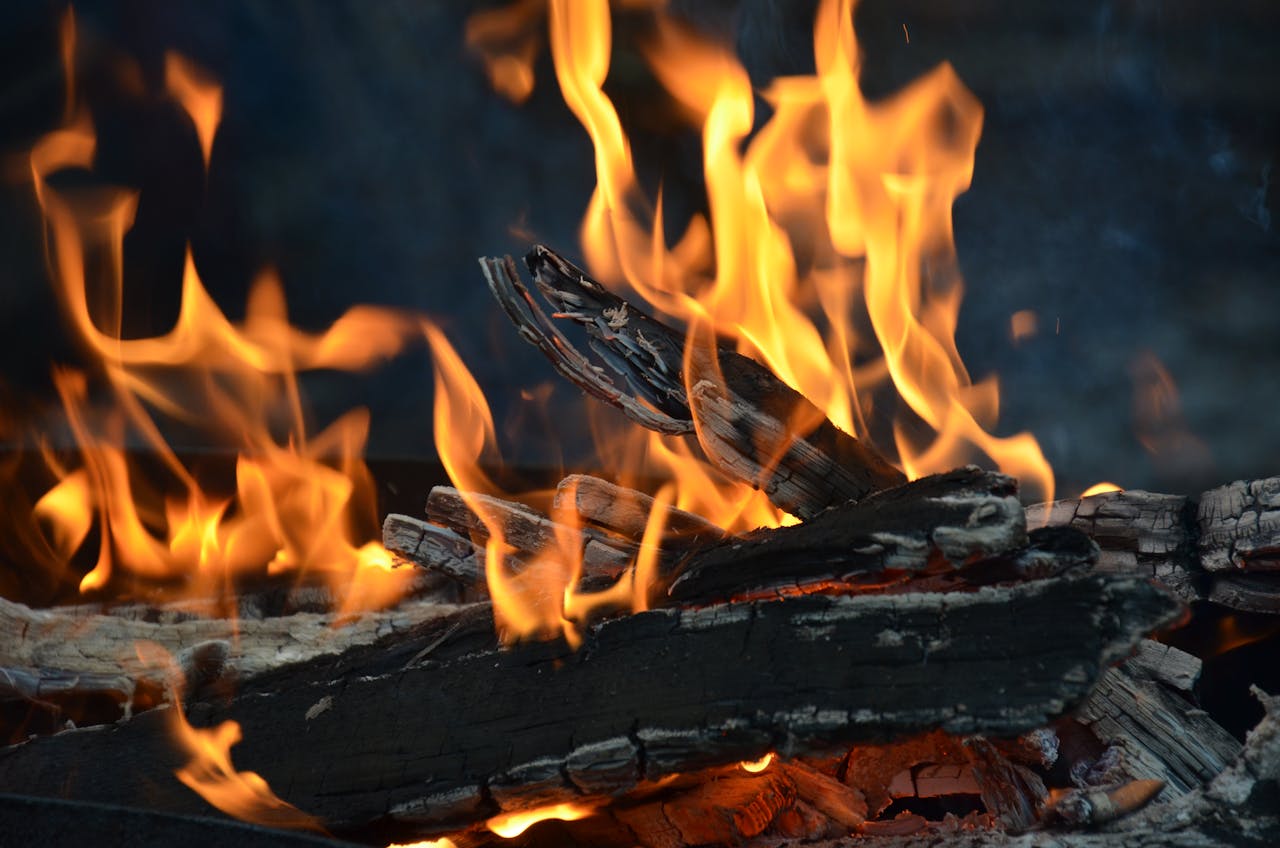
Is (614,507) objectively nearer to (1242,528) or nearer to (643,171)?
(1242,528)

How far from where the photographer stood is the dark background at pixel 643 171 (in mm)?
4121

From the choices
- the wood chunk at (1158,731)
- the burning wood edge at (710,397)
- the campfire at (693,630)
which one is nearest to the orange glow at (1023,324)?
the campfire at (693,630)

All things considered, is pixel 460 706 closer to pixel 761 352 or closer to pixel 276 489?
pixel 761 352

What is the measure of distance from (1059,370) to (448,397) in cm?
277

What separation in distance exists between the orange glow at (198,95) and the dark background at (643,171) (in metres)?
0.05

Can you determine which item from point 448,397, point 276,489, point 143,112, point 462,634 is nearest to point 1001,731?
point 462,634

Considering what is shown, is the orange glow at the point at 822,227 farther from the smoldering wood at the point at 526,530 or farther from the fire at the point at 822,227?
the smoldering wood at the point at 526,530

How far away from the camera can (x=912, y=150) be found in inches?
171

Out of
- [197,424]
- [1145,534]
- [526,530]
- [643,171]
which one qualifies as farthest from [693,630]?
[197,424]

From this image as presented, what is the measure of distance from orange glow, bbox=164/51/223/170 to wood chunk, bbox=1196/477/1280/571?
4.10m

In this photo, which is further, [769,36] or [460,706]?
[769,36]

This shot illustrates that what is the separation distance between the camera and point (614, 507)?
2295 millimetres

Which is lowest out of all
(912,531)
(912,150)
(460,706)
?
(460,706)

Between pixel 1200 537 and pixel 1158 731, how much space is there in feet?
2.08
